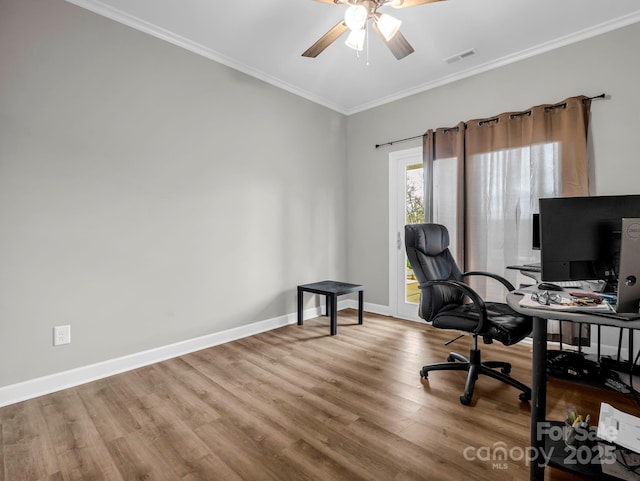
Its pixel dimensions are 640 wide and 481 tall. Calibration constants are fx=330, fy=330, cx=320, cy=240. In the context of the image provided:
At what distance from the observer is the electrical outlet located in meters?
→ 2.34

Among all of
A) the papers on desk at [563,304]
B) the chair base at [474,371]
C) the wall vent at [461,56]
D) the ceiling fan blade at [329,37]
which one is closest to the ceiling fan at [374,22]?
the ceiling fan blade at [329,37]

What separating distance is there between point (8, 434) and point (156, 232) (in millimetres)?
1558

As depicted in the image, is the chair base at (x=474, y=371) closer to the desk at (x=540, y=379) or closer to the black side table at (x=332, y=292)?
the desk at (x=540, y=379)

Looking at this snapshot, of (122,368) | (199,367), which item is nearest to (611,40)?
(199,367)

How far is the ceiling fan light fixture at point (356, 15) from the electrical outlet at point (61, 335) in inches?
113

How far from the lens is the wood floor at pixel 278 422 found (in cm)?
155

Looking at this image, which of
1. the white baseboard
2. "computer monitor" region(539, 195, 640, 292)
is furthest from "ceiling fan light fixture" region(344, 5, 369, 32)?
the white baseboard

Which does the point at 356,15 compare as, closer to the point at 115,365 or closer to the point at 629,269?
the point at 629,269

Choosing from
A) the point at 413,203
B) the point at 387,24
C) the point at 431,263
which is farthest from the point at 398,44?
the point at 413,203

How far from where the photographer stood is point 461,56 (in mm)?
3227

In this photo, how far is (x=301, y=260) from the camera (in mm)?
4074

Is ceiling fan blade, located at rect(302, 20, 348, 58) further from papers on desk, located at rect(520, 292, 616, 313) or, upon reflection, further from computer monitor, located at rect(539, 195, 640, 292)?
papers on desk, located at rect(520, 292, 616, 313)

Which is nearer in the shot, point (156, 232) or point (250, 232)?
point (156, 232)

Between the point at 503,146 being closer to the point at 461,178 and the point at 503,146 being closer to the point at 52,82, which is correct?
the point at 461,178
